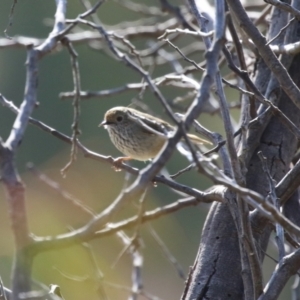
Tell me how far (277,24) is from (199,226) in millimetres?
8603

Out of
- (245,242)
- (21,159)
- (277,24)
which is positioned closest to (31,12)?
(21,159)

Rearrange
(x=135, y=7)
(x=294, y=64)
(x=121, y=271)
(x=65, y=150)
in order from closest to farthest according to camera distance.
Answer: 1. (x=294, y=64)
2. (x=135, y=7)
3. (x=121, y=271)
4. (x=65, y=150)

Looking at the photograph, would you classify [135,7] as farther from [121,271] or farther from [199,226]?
[199,226]

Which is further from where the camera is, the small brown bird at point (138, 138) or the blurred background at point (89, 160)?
the blurred background at point (89, 160)

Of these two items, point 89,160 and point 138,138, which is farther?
point 89,160

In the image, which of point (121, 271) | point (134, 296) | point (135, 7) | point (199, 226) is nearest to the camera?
point (134, 296)

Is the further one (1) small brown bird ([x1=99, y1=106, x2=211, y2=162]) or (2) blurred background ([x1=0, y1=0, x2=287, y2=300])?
(2) blurred background ([x1=0, y1=0, x2=287, y2=300])

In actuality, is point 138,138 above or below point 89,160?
above

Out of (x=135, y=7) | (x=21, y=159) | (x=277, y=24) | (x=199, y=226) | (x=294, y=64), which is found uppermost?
(x=135, y=7)

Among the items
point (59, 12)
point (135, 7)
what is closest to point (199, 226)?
point (135, 7)

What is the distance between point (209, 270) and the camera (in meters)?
2.48

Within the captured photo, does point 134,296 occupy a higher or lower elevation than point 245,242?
lower

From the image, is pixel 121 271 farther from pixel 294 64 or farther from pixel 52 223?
pixel 294 64

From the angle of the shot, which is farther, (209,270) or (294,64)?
(294,64)
